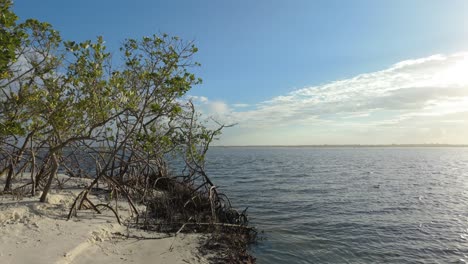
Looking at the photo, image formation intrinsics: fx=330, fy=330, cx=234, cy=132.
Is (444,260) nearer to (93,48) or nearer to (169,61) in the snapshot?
(169,61)

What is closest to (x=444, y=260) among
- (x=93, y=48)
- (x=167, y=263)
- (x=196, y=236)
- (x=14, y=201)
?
(x=196, y=236)

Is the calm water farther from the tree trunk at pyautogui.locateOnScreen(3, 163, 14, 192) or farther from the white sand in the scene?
the tree trunk at pyautogui.locateOnScreen(3, 163, 14, 192)

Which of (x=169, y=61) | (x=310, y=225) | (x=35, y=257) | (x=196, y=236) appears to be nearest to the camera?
(x=35, y=257)

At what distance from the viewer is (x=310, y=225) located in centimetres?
1481

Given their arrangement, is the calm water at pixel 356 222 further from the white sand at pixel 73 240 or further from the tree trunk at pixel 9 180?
the tree trunk at pixel 9 180

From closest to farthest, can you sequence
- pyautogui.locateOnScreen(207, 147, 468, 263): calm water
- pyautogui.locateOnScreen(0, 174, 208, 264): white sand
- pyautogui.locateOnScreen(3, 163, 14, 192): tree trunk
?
pyautogui.locateOnScreen(0, 174, 208, 264): white sand < pyautogui.locateOnScreen(207, 147, 468, 263): calm water < pyautogui.locateOnScreen(3, 163, 14, 192): tree trunk

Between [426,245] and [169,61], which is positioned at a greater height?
[169,61]

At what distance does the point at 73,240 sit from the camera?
8422 mm

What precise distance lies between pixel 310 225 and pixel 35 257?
36.0 feet

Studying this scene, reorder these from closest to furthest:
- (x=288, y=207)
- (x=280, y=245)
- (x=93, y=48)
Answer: (x=93, y=48), (x=280, y=245), (x=288, y=207)

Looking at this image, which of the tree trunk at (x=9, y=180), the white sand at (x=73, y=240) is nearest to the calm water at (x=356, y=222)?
the white sand at (x=73, y=240)

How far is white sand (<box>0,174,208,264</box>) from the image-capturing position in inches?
298

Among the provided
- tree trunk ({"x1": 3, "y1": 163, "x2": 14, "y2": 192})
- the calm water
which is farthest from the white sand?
the calm water

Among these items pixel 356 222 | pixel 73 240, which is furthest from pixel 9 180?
pixel 356 222
